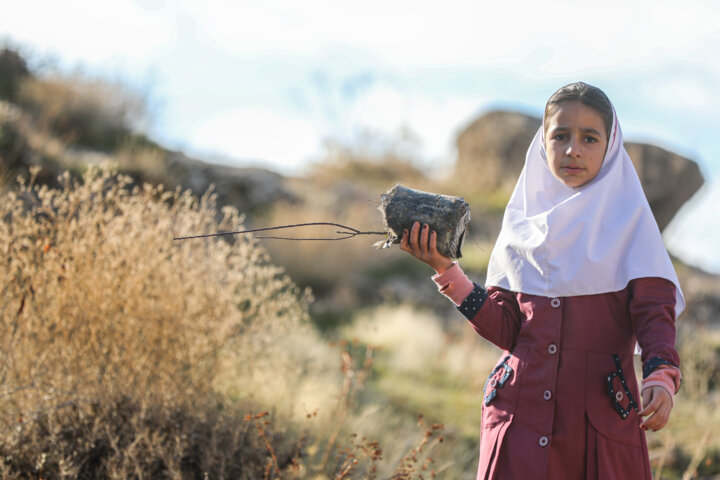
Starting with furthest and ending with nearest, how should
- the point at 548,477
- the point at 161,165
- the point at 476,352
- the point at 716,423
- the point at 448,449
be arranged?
the point at 161,165
the point at 476,352
the point at 716,423
the point at 448,449
the point at 548,477

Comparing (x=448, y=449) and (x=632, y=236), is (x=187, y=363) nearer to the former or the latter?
(x=448, y=449)

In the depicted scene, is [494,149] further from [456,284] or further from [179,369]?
[456,284]

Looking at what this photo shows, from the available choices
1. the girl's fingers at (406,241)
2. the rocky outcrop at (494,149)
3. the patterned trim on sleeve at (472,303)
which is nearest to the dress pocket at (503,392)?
the patterned trim on sleeve at (472,303)

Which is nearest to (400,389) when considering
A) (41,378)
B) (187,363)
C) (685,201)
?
(187,363)

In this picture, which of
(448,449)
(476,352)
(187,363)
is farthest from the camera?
(476,352)

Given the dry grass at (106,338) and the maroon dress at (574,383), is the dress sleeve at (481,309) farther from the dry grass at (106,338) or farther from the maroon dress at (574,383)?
the dry grass at (106,338)

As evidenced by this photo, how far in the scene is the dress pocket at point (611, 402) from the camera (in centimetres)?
195

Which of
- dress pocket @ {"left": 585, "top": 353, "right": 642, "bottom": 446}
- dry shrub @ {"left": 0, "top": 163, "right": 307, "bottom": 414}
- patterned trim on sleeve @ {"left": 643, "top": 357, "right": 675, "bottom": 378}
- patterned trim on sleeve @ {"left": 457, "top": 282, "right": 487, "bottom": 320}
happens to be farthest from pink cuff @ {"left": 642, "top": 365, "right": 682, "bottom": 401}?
dry shrub @ {"left": 0, "top": 163, "right": 307, "bottom": 414}

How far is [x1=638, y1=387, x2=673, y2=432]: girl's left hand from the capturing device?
1772mm

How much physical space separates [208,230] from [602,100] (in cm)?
235

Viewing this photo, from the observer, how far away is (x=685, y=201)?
11.9 m

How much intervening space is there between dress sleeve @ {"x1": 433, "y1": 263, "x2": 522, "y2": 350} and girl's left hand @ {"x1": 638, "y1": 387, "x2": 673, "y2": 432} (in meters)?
0.47

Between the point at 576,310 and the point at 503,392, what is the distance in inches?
13.1

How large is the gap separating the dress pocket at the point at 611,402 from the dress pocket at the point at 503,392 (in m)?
0.21
